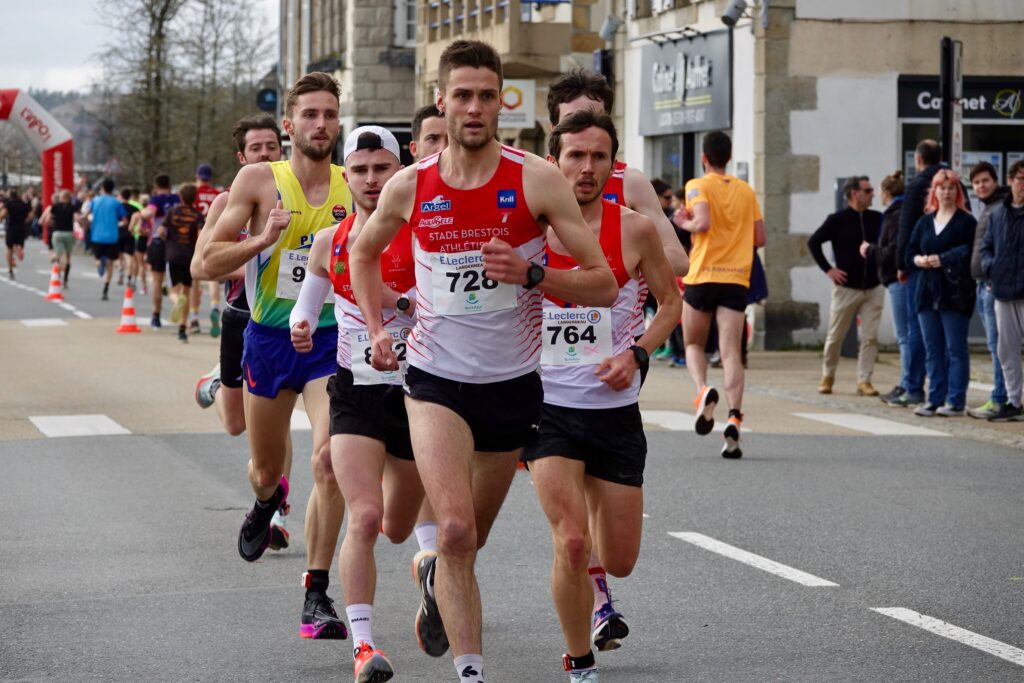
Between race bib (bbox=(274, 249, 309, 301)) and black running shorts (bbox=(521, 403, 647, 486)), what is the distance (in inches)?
67.2

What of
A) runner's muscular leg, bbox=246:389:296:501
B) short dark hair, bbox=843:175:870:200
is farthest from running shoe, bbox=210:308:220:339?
runner's muscular leg, bbox=246:389:296:501

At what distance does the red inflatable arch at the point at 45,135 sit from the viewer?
56809 millimetres

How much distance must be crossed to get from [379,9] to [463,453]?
43.1 meters

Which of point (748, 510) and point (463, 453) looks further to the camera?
point (748, 510)

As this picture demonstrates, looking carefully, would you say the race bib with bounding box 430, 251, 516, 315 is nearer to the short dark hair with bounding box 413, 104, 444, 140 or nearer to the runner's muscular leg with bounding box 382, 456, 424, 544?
the runner's muscular leg with bounding box 382, 456, 424, 544

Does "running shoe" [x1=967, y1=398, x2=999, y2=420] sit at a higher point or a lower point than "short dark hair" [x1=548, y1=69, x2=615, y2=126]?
lower

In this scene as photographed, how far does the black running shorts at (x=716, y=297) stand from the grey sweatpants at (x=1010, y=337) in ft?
10.0

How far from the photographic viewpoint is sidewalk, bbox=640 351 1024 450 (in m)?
14.9

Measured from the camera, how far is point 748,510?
411 inches

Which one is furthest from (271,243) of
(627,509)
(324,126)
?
(627,509)

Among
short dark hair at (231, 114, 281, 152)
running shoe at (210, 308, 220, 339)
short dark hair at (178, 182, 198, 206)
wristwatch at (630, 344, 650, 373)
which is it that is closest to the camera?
wristwatch at (630, 344, 650, 373)

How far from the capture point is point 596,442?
650cm

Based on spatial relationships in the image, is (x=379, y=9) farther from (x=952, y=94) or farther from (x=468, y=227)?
(x=468, y=227)

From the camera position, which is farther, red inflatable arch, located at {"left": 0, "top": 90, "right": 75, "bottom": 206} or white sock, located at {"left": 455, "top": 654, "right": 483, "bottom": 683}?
red inflatable arch, located at {"left": 0, "top": 90, "right": 75, "bottom": 206}
